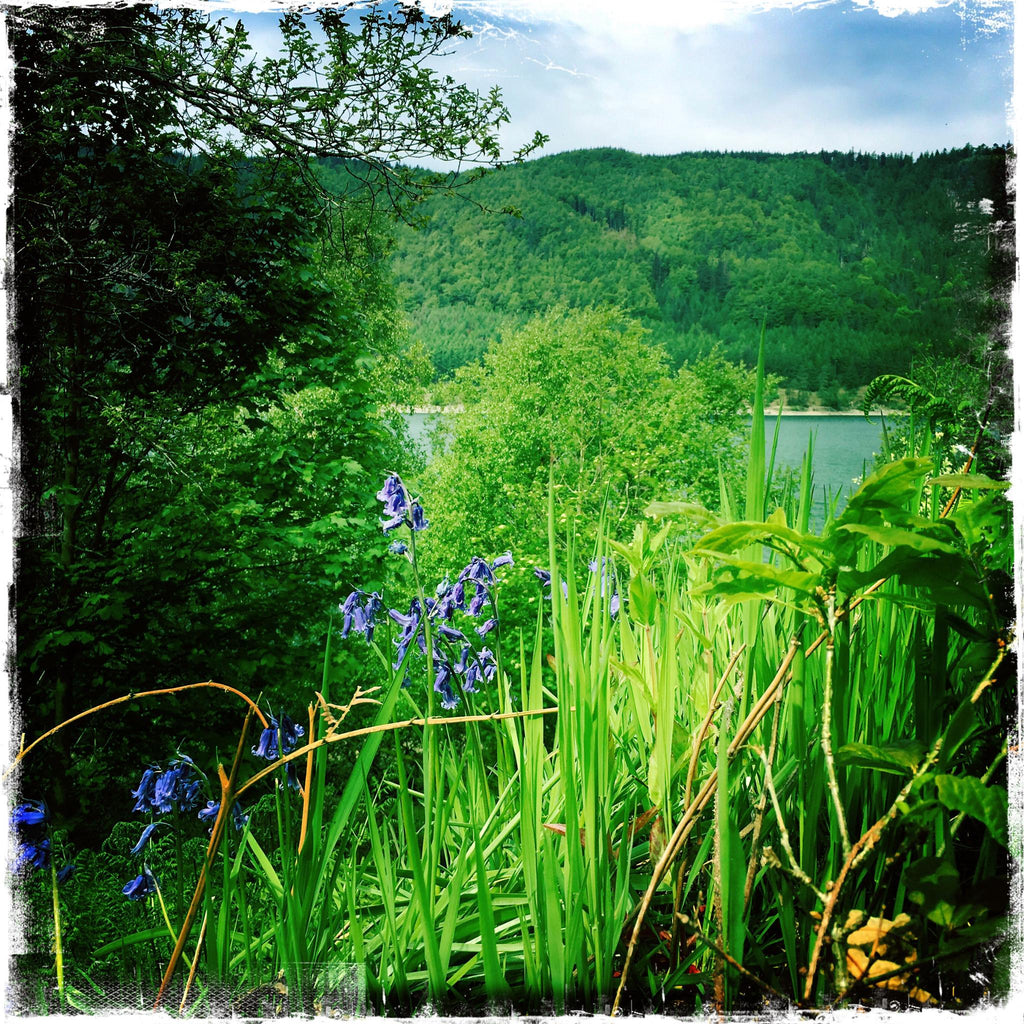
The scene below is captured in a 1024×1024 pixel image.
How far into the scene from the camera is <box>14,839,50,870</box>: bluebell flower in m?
0.77

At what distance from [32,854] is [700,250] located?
4970 millimetres

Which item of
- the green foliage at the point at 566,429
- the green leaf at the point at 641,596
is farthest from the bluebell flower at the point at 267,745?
the green foliage at the point at 566,429

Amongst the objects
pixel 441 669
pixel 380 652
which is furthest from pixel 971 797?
pixel 441 669

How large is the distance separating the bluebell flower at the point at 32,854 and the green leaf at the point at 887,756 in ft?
2.79

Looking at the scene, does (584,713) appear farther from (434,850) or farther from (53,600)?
(53,600)

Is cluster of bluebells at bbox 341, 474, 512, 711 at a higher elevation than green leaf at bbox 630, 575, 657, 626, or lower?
lower

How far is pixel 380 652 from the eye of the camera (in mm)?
811

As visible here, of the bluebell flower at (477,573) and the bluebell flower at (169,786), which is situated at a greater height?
the bluebell flower at (477,573)

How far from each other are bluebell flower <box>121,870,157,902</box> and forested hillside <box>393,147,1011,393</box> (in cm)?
284

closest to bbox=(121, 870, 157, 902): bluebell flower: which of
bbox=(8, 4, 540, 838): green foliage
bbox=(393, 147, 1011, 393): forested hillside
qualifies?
bbox=(8, 4, 540, 838): green foliage

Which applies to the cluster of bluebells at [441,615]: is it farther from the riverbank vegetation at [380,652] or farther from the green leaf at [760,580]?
the green leaf at [760,580]

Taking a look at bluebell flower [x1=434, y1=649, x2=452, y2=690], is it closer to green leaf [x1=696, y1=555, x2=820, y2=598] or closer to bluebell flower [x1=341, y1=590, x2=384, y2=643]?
bluebell flower [x1=341, y1=590, x2=384, y2=643]

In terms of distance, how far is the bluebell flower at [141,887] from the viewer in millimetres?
879

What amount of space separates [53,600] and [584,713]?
2.24 m
